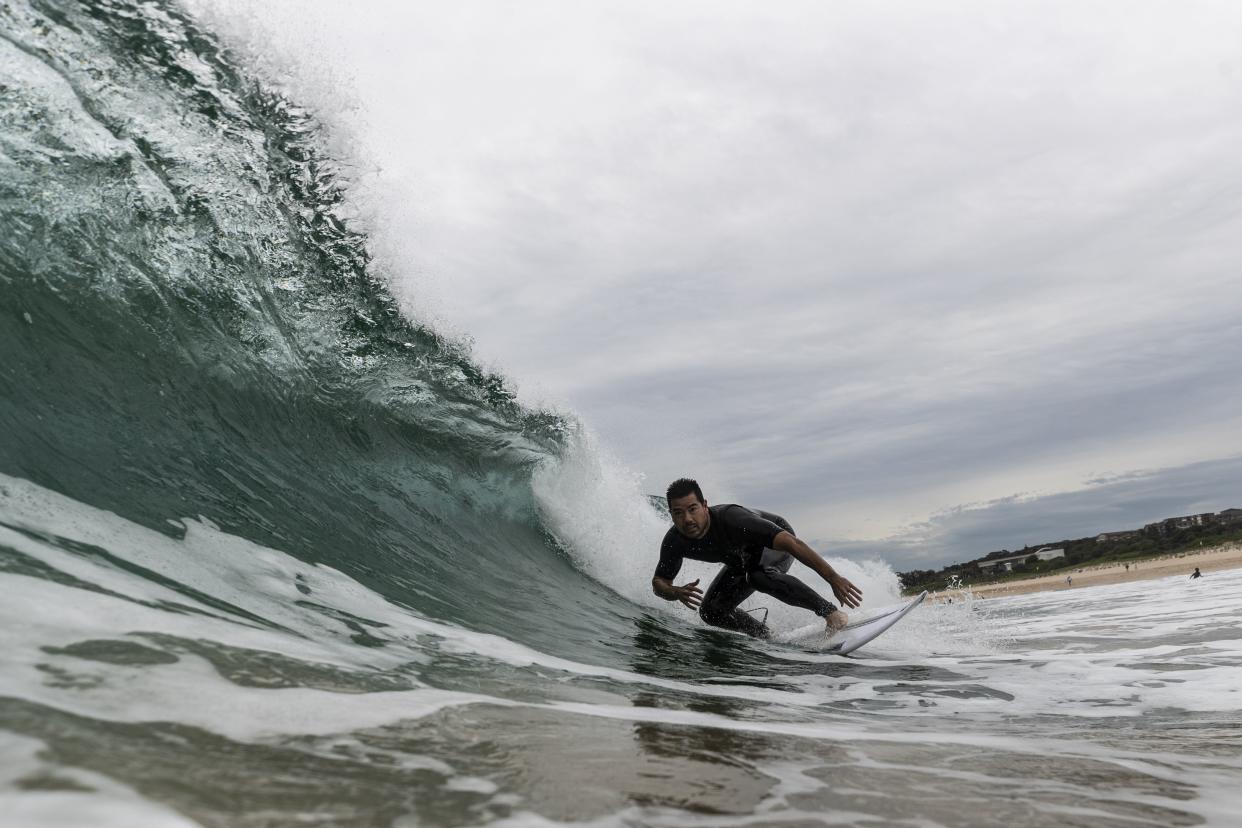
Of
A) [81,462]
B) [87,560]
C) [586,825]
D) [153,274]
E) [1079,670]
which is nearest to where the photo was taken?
[586,825]

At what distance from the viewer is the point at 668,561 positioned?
22.0 feet

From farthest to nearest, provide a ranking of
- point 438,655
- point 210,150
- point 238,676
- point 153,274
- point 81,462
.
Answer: point 210,150, point 153,274, point 81,462, point 438,655, point 238,676

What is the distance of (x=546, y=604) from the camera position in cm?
646

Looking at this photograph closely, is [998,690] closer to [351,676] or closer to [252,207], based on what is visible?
[351,676]

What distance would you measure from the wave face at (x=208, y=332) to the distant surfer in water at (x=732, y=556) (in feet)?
4.01

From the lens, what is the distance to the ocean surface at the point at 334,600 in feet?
5.98

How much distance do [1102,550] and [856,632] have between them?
71.4 m

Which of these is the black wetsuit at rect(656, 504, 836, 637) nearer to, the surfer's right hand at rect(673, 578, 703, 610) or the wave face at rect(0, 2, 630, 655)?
the surfer's right hand at rect(673, 578, 703, 610)

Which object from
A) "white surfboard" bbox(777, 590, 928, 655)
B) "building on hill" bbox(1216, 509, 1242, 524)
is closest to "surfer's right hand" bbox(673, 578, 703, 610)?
"white surfboard" bbox(777, 590, 928, 655)

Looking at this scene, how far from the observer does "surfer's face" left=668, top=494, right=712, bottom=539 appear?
6.43 metres

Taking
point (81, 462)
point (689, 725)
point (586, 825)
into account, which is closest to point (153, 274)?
point (81, 462)

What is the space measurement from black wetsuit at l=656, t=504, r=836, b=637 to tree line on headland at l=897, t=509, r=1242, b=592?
4732 cm

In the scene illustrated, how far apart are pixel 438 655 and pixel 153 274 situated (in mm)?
4322

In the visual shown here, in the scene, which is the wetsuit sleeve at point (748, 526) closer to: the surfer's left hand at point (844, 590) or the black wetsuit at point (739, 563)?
the black wetsuit at point (739, 563)
